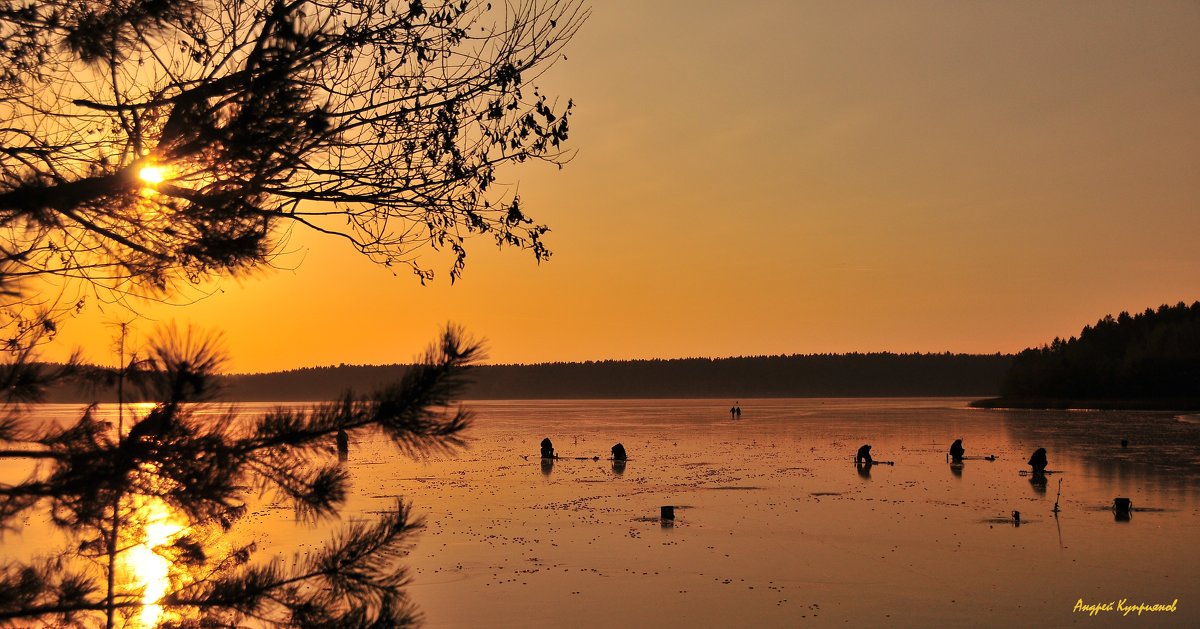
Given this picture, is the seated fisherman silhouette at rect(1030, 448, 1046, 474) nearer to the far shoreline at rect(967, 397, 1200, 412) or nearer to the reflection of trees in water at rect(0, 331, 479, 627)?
the reflection of trees in water at rect(0, 331, 479, 627)

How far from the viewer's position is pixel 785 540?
21.5 meters

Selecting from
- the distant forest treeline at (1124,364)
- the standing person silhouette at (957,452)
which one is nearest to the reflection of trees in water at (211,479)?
the standing person silhouette at (957,452)

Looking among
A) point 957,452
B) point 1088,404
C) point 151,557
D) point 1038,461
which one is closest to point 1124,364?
point 1088,404

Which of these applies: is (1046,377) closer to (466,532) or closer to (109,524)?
(466,532)

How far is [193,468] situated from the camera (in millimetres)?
5484

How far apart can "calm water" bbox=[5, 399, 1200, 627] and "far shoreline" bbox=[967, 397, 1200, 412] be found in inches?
3053

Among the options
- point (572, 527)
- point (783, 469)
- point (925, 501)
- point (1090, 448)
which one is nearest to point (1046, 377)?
point (1090, 448)

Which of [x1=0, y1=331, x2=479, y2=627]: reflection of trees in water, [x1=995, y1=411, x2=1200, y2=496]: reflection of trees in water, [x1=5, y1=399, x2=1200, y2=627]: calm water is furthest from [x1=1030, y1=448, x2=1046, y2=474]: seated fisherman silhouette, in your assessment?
[x1=0, y1=331, x2=479, y2=627]: reflection of trees in water

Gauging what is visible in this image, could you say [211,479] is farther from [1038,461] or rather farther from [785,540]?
[1038,461]

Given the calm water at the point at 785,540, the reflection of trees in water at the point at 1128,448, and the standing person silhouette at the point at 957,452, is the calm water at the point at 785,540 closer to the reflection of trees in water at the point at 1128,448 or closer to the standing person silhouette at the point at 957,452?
the reflection of trees in water at the point at 1128,448

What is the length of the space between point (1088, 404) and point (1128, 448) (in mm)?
80587

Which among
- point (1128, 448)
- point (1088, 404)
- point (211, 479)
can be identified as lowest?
point (1128, 448)

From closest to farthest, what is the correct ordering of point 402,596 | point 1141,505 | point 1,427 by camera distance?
point 1,427 → point 402,596 → point 1141,505

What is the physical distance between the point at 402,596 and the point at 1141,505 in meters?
25.2
